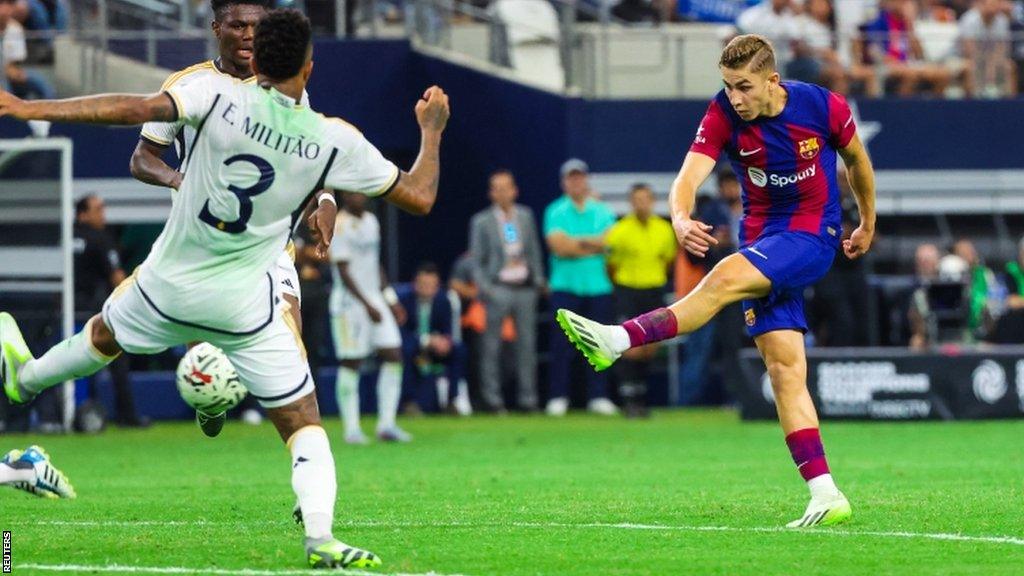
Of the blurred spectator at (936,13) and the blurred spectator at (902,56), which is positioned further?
the blurred spectator at (936,13)

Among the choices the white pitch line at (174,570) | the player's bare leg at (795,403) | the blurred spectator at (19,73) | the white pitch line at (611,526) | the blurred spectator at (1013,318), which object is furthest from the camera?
the blurred spectator at (1013,318)

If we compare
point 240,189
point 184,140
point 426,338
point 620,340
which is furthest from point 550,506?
point 426,338

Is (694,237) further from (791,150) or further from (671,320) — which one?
(791,150)

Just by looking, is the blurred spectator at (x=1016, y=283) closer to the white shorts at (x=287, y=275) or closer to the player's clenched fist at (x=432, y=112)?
the white shorts at (x=287, y=275)

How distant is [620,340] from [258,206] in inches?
87.2

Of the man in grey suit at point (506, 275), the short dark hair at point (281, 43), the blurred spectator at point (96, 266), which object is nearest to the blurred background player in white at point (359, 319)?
the blurred spectator at point (96, 266)

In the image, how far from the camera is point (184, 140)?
31.6 ft

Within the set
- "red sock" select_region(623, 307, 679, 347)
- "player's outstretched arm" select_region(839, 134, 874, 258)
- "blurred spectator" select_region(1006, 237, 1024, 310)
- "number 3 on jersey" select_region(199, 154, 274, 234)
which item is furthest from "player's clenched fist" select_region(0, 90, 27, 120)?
"blurred spectator" select_region(1006, 237, 1024, 310)

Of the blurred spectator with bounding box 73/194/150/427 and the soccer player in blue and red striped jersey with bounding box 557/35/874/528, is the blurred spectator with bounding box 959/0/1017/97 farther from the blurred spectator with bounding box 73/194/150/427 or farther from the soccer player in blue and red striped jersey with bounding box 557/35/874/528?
the soccer player in blue and red striped jersey with bounding box 557/35/874/528

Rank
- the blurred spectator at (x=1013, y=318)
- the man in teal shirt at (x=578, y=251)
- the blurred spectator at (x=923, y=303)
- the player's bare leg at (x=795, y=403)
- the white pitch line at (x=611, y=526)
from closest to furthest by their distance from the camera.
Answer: the white pitch line at (x=611, y=526) → the player's bare leg at (x=795, y=403) → the man in teal shirt at (x=578, y=251) → the blurred spectator at (x=923, y=303) → the blurred spectator at (x=1013, y=318)

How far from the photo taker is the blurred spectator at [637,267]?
20938mm

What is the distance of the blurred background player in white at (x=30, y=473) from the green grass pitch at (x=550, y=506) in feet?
0.58

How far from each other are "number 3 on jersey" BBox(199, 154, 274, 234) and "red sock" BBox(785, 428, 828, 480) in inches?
128

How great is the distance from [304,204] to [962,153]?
1791cm
